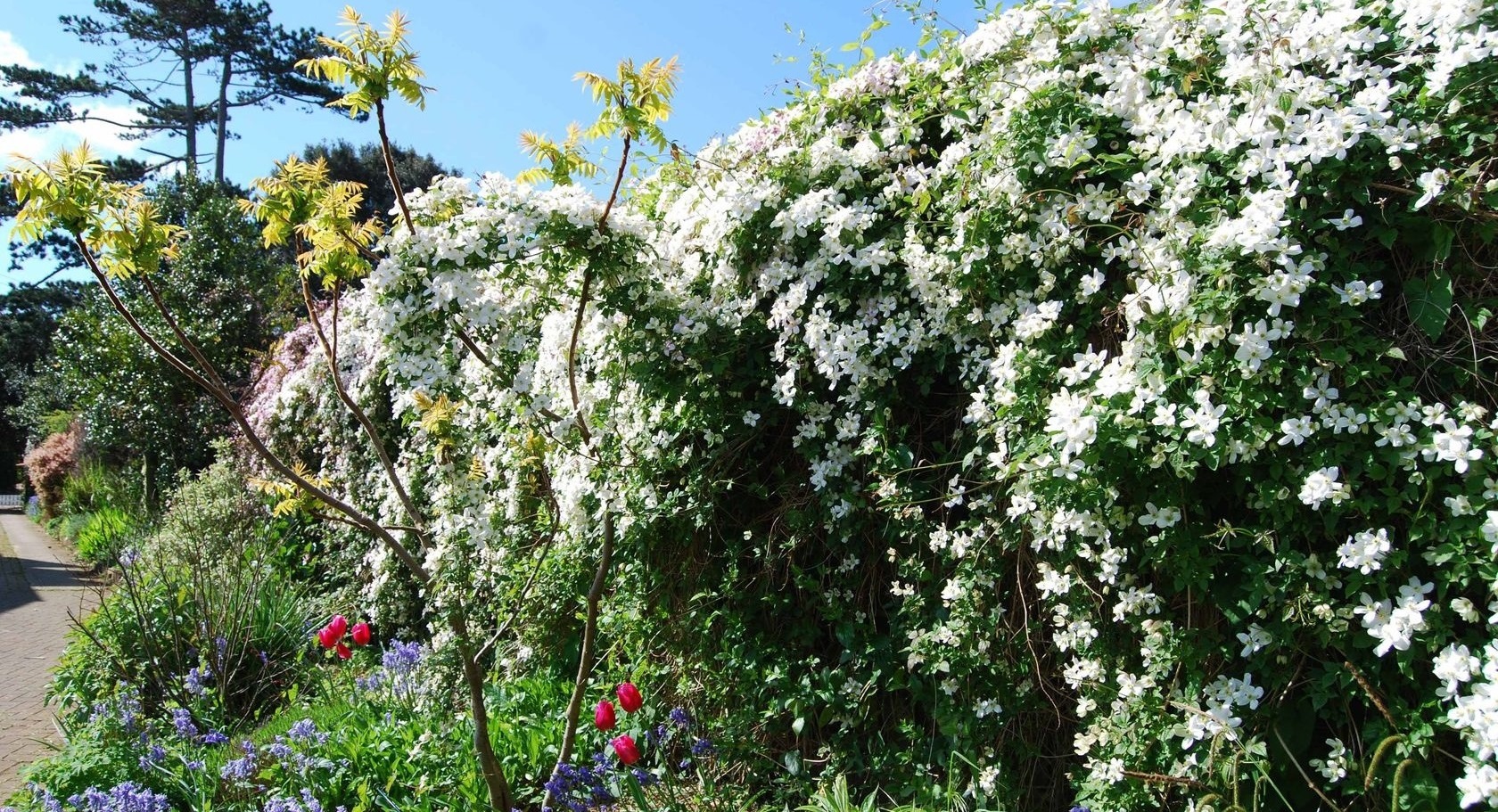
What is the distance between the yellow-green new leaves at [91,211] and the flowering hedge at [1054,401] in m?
0.94

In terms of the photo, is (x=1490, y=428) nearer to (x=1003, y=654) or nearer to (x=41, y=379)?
(x=1003, y=654)

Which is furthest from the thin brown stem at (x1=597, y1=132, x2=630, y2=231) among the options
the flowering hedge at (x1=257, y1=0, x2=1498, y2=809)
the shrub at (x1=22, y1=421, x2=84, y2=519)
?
the shrub at (x1=22, y1=421, x2=84, y2=519)

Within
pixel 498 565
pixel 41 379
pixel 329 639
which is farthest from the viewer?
pixel 41 379

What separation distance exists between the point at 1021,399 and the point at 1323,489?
2.14 feet

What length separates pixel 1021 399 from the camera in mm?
2209

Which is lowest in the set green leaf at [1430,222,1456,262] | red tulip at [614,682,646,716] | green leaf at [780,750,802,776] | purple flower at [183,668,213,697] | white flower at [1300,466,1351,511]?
purple flower at [183,668,213,697]

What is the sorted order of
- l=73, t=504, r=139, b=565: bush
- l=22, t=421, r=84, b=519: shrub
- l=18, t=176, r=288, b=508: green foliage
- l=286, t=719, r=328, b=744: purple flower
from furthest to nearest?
l=22, t=421, r=84, b=519: shrub → l=18, t=176, r=288, b=508: green foliage → l=73, t=504, r=139, b=565: bush → l=286, t=719, r=328, b=744: purple flower

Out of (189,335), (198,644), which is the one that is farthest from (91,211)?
(189,335)

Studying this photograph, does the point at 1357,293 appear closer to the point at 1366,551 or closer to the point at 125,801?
the point at 1366,551

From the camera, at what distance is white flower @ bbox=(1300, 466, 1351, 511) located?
1.77 m

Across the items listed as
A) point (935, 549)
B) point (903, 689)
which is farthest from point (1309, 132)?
point (903, 689)

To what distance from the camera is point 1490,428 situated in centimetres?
175

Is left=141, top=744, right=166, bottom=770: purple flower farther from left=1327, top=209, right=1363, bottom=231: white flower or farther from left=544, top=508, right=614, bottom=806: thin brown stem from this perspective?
left=1327, top=209, right=1363, bottom=231: white flower

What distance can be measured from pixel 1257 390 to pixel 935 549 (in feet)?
3.10
